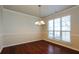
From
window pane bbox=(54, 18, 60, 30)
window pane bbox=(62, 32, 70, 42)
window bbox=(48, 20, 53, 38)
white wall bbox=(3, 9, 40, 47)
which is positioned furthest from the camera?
window bbox=(48, 20, 53, 38)

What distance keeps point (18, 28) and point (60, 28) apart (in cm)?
260

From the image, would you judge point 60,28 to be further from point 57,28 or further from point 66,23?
point 66,23

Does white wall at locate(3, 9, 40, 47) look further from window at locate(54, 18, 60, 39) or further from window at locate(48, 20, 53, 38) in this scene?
window at locate(54, 18, 60, 39)

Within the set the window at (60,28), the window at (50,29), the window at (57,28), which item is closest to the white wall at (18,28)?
the window at (50,29)

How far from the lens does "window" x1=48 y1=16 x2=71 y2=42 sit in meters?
4.24

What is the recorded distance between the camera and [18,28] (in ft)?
17.1

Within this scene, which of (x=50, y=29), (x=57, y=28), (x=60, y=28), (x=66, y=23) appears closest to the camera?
(x=66, y=23)

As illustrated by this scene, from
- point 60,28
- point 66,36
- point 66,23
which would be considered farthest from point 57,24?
point 66,36

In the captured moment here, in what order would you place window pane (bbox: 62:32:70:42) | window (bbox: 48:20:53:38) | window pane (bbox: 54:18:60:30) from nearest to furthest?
window pane (bbox: 62:32:70:42) < window pane (bbox: 54:18:60:30) < window (bbox: 48:20:53:38)

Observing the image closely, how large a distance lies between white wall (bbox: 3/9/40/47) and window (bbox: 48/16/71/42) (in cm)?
124

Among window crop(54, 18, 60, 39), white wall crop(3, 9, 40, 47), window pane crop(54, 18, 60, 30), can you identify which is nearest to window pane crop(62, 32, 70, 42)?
window crop(54, 18, 60, 39)

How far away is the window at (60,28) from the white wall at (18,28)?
1236 millimetres
